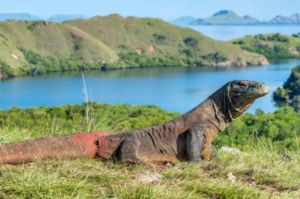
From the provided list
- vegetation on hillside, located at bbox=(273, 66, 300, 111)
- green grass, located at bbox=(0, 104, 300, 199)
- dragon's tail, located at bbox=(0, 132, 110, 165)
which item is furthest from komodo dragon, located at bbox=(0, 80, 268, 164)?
vegetation on hillside, located at bbox=(273, 66, 300, 111)

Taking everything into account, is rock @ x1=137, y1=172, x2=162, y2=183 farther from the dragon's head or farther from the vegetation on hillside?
the vegetation on hillside

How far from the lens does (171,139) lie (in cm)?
754

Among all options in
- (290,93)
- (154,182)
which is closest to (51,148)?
(154,182)

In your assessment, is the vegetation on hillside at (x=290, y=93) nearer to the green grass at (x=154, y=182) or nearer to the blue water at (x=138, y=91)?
the blue water at (x=138, y=91)

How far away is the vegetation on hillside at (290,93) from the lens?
14050cm

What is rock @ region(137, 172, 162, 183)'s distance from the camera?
6193mm

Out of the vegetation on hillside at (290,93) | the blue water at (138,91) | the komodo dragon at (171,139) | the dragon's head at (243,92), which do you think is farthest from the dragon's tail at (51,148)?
the vegetation on hillside at (290,93)

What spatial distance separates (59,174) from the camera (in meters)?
6.15

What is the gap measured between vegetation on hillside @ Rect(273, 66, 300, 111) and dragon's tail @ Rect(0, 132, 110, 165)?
131270 mm

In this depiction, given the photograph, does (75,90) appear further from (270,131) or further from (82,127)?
(82,127)

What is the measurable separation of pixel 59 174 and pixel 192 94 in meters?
117

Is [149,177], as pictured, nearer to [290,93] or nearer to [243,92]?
[243,92]

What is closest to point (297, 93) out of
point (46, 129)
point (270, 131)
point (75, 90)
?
point (75, 90)

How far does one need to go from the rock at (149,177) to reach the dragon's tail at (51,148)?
3.51 feet
